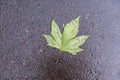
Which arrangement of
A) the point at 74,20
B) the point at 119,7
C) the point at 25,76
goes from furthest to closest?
1. the point at 119,7
2. the point at 74,20
3. the point at 25,76

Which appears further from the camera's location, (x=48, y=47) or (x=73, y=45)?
(x=48, y=47)

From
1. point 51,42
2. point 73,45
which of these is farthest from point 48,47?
point 73,45

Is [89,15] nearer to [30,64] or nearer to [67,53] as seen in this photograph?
[67,53]

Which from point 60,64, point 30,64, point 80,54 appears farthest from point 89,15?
point 30,64

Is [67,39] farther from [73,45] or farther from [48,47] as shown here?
[48,47]
